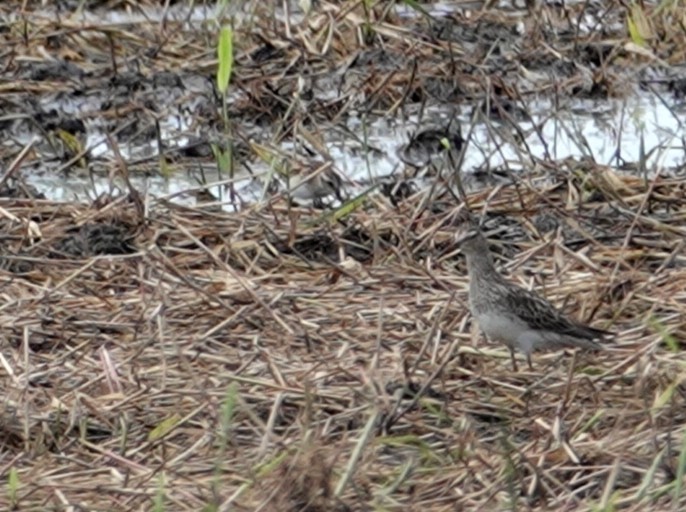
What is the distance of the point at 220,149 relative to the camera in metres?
9.01

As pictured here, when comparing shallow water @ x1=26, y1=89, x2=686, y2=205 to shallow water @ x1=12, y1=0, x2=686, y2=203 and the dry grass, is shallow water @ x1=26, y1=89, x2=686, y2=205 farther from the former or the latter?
the dry grass

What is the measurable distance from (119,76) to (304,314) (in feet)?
12.8

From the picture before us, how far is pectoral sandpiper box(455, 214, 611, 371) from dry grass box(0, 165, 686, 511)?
0.11 m

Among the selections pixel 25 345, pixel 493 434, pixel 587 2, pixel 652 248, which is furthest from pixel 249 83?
pixel 493 434

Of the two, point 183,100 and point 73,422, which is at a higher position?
point 73,422

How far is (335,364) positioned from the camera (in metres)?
6.26

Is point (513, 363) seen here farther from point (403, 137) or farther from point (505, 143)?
point (403, 137)

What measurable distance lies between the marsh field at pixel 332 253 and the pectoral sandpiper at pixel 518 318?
111 millimetres

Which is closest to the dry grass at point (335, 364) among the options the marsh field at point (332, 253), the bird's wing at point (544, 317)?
the marsh field at point (332, 253)

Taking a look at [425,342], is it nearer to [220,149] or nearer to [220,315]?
[220,315]

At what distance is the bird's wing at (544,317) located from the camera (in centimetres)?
618

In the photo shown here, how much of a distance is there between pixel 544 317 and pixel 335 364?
65cm

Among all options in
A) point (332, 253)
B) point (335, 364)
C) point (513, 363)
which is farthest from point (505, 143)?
point (335, 364)

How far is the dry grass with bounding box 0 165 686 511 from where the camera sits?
5.26 meters
